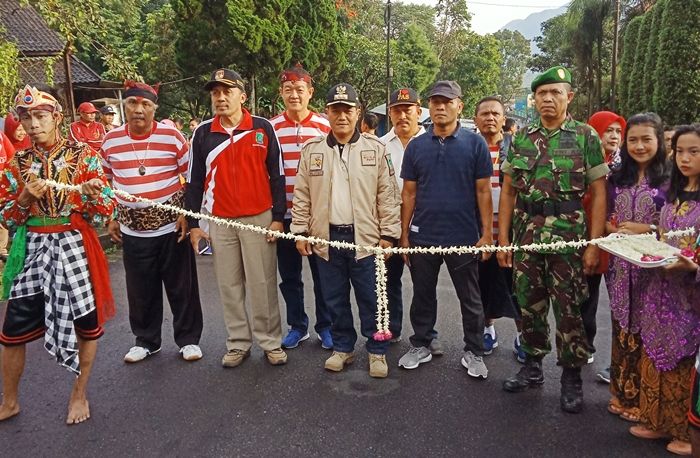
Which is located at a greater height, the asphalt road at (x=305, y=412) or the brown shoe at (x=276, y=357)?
the brown shoe at (x=276, y=357)

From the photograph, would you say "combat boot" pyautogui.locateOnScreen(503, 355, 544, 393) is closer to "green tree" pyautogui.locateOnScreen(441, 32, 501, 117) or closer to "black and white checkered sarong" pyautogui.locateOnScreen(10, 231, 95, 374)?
"black and white checkered sarong" pyautogui.locateOnScreen(10, 231, 95, 374)

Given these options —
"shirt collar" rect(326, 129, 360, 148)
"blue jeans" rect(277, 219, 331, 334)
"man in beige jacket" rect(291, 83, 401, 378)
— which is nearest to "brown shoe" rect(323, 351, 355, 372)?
"man in beige jacket" rect(291, 83, 401, 378)

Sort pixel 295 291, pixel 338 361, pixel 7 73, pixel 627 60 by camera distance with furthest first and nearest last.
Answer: pixel 627 60 → pixel 7 73 → pixel 295 291 → pixel 338 361

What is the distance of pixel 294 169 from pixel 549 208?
193 cm

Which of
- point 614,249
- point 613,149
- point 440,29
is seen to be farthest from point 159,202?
point 440,29

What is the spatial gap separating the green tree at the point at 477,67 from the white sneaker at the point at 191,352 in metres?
30.4

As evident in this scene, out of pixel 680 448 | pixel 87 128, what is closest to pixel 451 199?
pixel 680 448

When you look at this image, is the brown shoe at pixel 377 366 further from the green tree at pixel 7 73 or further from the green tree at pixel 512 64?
the green tree at pixel 512 64

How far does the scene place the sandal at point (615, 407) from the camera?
124 inches

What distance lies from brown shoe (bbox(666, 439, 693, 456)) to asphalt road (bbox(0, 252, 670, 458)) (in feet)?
0.18

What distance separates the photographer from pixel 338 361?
12.6ft

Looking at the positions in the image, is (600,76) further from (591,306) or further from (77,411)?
(77,411)

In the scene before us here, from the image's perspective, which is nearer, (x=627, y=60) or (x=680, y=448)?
(x=680, y=448)

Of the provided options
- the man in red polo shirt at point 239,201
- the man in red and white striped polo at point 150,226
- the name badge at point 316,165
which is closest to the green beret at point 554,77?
the name badge at point 316,165
